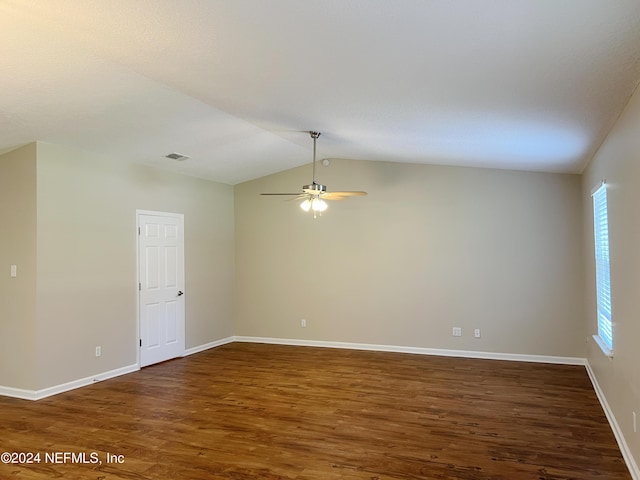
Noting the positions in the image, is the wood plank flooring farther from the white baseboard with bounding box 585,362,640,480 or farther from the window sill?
the window sill

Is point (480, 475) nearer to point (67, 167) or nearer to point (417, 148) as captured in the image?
point (417, 148)

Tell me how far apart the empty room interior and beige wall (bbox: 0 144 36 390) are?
1.1 inches

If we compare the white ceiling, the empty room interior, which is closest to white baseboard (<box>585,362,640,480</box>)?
the empty room interior

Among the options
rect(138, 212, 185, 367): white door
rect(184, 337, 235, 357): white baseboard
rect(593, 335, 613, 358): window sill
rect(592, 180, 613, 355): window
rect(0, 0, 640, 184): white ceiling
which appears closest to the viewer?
rect(0, 0, 640, 184): white ceiling

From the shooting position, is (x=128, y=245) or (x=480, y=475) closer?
(x=480, y=475)

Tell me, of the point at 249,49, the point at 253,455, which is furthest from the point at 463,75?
the point at 253,455

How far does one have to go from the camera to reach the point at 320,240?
7148mm

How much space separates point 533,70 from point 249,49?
1.66 metres

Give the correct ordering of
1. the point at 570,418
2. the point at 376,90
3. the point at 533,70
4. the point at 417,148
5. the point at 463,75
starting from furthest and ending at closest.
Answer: the point at 417,148, the point at 570,418, the point at 376,90, the point at 463,75, the point at 533,70

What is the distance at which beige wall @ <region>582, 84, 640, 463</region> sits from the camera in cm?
273

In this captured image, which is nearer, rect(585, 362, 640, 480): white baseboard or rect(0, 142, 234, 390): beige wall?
rect(585, 362, 640, 480): white baseboard

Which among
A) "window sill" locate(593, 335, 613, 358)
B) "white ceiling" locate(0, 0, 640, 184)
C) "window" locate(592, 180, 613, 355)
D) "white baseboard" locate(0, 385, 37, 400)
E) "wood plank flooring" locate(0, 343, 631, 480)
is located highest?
"white ceiling" locate(0, 0, 640, 184)

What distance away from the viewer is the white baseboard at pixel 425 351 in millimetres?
5879

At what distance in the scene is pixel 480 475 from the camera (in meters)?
2.91
